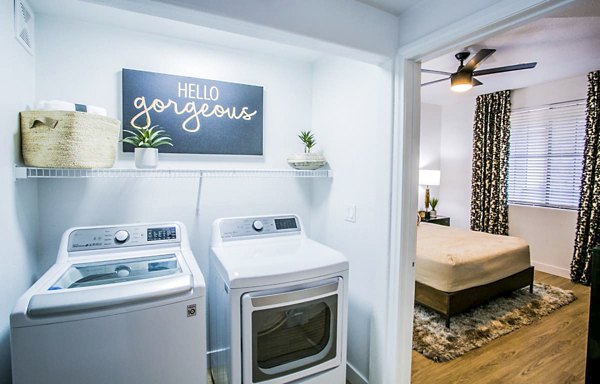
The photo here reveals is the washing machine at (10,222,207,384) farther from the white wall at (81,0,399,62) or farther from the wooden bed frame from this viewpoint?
the wooden bed frame

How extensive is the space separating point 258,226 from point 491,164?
407 cm

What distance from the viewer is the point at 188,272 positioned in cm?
138

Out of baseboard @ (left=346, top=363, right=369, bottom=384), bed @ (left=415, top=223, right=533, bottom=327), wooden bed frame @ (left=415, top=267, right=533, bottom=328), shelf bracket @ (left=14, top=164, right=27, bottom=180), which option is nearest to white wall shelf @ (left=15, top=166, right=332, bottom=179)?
shelf bracket @ (left=14, top=164, right=27, bottom=180)

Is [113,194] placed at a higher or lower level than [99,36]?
lower

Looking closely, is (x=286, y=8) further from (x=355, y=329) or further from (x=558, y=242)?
(x=558, y=242)

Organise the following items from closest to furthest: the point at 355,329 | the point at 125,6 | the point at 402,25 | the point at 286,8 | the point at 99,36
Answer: the point at 125,6, the point at 286,8, the point at 402,25, the point at 99,36, the point at 355,329

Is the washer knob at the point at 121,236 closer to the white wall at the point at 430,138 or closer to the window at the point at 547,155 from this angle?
the white wall at the point at 430,138

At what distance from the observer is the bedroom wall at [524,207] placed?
12.9 feet

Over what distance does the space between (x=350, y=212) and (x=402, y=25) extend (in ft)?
3.65

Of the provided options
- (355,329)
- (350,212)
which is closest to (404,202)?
(350,212)

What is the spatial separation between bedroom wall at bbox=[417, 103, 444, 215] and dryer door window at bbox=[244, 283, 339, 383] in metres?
4.24

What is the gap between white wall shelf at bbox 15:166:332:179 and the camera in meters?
1.47

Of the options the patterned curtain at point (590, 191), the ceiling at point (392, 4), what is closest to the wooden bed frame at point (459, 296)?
the patterned curtain at point (590, 191)

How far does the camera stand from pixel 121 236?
1660mm
